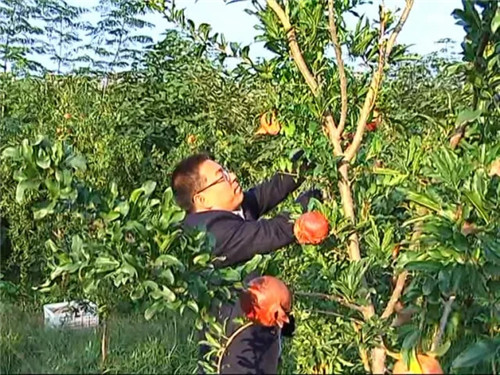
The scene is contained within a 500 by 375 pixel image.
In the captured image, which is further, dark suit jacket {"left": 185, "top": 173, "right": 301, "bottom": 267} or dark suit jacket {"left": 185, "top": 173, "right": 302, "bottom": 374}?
dark suit jacket {"left": 185, "top": 173, "right": 301, "bottom": 267}

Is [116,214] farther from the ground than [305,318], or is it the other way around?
[116,214]

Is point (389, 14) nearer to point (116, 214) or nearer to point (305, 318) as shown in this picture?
point (305, 318)

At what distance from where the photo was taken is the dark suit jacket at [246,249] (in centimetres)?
223

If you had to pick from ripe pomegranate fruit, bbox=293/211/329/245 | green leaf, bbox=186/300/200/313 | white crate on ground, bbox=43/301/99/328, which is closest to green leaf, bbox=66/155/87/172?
green leaf, bbox=186/300/200/313

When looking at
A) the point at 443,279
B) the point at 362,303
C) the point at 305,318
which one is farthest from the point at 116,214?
the point at 305,318

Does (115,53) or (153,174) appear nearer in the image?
(153,174)

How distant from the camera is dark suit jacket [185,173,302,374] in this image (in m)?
2.23

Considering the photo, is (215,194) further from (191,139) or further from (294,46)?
(191,139)

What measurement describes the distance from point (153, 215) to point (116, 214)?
0.26ft

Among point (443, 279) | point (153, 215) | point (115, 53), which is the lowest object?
point (443, 279)

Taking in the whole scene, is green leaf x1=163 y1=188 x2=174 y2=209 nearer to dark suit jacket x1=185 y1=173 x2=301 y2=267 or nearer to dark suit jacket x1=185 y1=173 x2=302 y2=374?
dark suit jacket x1=185 y1=173 x2=302 y2=374

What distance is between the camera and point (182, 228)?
187 cm

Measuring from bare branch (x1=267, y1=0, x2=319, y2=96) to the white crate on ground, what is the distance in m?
1.61

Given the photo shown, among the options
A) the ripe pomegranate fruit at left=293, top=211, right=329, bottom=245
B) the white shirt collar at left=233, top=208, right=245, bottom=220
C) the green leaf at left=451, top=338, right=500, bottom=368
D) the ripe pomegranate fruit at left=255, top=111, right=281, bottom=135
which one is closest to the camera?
the green leaf at left=451, top=338, right=500, bottom=368
